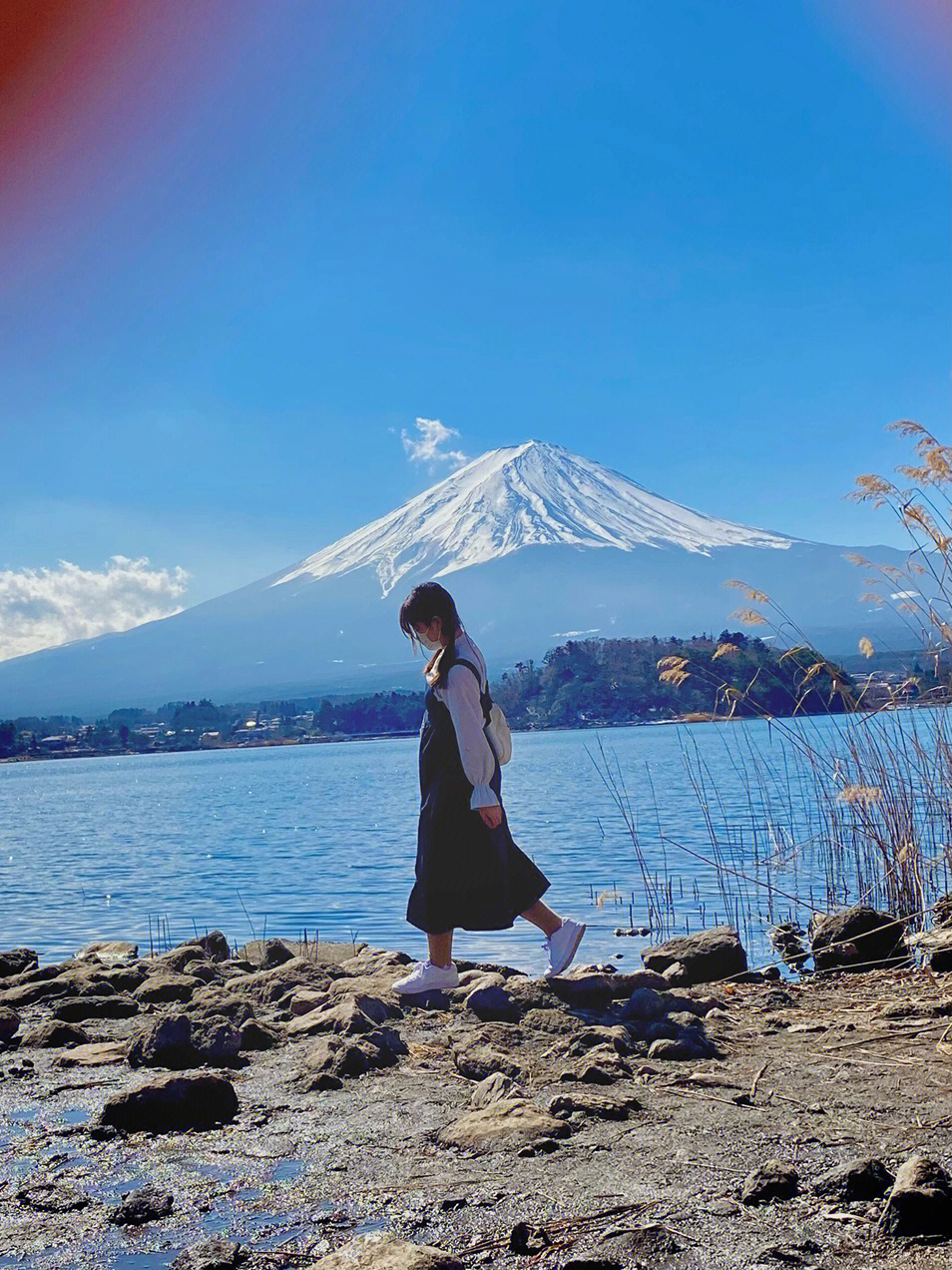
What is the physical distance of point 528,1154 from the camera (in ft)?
9.62

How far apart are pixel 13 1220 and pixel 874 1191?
1.82 m

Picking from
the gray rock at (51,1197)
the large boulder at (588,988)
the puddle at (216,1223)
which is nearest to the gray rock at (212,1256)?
the puddle at (216,1223)

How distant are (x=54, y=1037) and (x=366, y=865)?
9.51 metres

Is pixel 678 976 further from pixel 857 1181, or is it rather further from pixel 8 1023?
pixel 857 1181

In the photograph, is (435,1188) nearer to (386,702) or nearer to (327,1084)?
(327,1084)

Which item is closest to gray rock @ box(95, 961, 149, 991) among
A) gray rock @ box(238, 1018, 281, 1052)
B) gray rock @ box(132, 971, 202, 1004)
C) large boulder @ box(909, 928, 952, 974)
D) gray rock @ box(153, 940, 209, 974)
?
gray rock @ box(153, 940, 209, 974)

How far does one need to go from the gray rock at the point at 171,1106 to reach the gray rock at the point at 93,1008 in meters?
1.74

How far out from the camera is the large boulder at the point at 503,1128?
119 inches

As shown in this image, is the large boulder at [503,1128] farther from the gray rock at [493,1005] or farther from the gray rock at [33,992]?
the gray rock at [33,992]

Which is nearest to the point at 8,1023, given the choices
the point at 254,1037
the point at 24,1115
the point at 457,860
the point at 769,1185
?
the point at 254,1037

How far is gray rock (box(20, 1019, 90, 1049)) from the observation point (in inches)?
183

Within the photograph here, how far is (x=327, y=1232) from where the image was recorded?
256 centimetres

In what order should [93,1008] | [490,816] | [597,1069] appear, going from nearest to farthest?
[597,1069] → [490,816] → [93,1008]

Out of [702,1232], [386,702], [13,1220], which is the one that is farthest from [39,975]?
[386,702]
